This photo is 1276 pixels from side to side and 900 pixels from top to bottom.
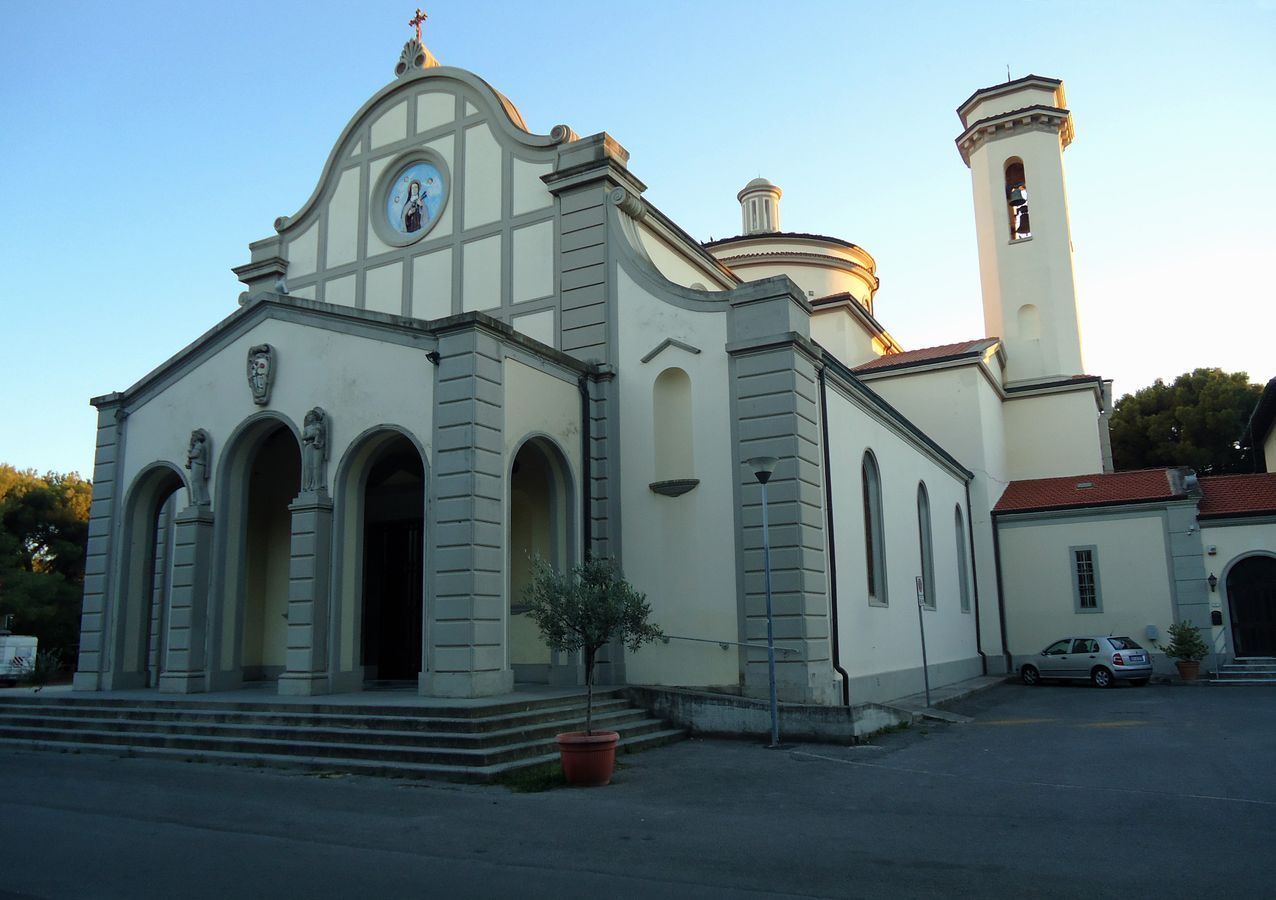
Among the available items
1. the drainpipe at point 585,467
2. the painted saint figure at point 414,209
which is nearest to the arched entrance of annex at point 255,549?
the drainpipe at point 585,467

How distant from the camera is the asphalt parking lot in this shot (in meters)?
6.62

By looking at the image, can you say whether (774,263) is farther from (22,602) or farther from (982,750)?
(22,602)

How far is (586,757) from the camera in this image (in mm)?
10492

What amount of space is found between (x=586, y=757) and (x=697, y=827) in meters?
2.31

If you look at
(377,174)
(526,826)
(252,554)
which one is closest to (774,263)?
(377,174)

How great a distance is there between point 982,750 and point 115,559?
49.0 feet

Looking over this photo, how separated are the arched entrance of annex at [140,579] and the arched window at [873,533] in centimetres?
1251

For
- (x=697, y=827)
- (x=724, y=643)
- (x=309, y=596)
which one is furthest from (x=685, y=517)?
(x=697, y=827)

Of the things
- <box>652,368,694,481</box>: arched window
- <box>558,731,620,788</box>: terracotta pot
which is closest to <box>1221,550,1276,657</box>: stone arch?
<box>652,368,694,481</box>: arched window

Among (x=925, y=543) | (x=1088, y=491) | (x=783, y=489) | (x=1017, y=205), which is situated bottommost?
(x=925, y=543)

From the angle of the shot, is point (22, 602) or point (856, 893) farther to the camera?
point (22, 602)

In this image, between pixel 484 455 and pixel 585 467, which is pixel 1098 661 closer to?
pixel 585 467

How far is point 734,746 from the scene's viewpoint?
13.6 meters

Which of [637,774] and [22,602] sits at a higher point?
[22,602]
